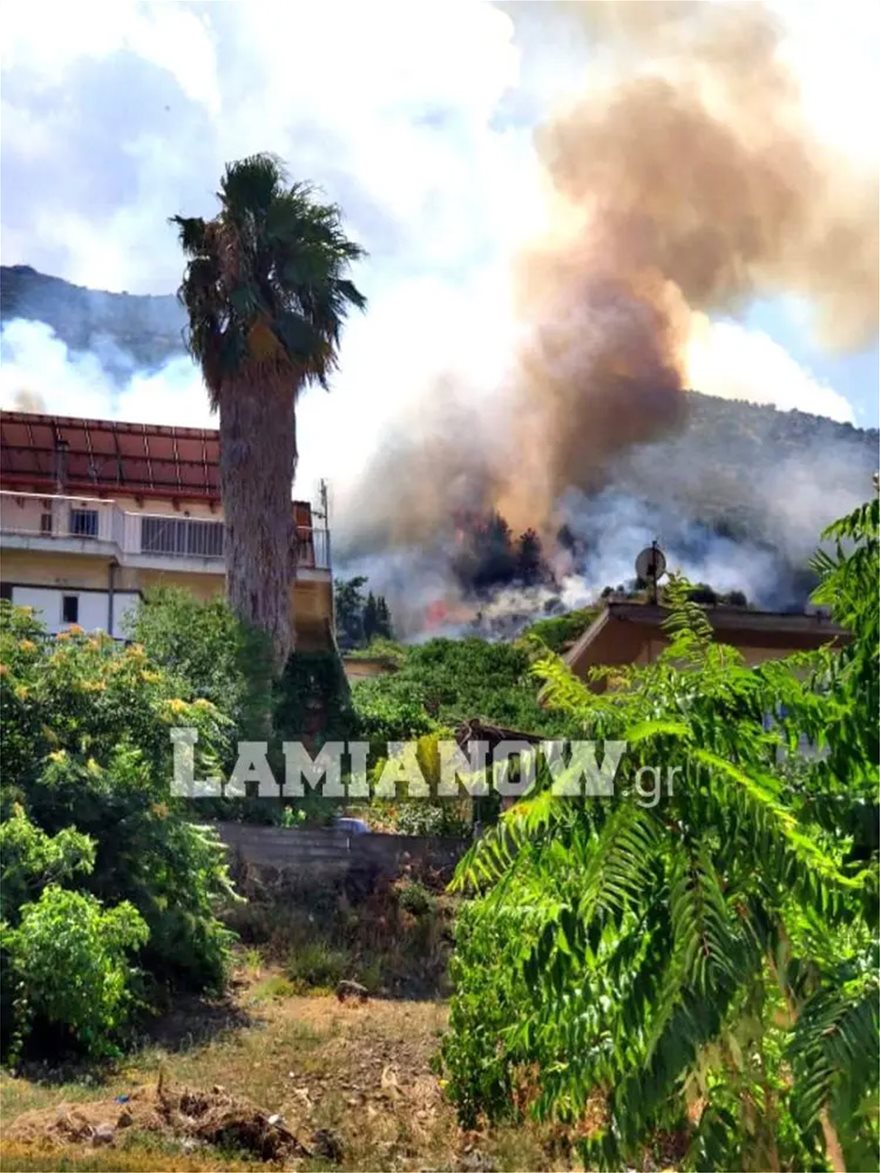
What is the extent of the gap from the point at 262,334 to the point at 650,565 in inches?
296

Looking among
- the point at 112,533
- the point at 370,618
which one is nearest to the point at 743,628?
the point at 112,533

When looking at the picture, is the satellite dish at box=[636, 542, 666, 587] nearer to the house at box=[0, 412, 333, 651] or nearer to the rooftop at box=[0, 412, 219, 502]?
the house at box=[0, 412, 333, 651]

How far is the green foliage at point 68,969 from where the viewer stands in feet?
37.3

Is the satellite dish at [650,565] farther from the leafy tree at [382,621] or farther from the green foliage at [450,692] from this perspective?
the leafy tree at [382,621]

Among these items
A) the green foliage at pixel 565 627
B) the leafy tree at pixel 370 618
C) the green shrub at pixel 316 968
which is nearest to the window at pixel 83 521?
the green foliage at pixel 565 627

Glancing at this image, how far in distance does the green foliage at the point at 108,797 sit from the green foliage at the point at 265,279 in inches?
374

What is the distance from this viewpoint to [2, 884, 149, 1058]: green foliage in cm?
1138

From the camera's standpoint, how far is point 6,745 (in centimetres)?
1361

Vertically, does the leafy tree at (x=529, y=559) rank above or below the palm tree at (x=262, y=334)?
above

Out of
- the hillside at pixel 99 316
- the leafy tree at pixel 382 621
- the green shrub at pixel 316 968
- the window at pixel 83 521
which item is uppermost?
the hillside at pixel 99 316

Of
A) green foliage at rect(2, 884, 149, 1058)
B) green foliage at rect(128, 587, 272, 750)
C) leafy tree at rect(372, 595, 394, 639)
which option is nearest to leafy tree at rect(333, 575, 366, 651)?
leafy tree at rect(372, 595, 394, 639)

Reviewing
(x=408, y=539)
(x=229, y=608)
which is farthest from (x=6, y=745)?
(x=408, y=539)

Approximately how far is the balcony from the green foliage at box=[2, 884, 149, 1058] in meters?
14.4

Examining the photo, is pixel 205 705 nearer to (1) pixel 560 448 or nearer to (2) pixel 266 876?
(2) pixel 266 876
